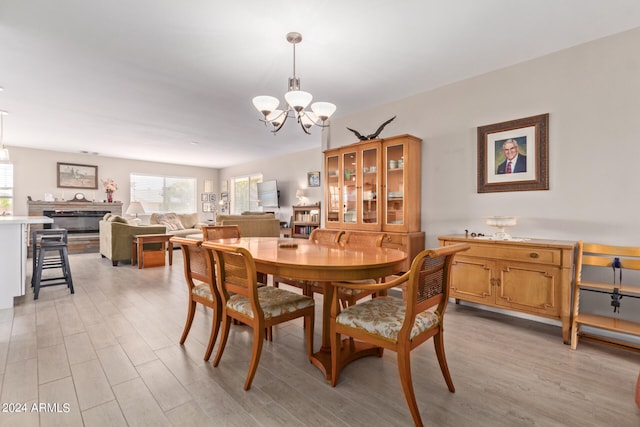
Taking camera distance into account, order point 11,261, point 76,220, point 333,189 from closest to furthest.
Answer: point 11,261 → point 333,189 → point 76,220

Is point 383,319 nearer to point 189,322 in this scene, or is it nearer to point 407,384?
point 407,384

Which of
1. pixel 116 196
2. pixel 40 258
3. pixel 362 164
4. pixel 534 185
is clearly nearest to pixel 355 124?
pixel 362 164

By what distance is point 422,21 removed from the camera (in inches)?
91.0

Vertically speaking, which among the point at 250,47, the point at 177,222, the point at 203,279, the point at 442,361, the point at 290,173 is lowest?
the point at 442,361

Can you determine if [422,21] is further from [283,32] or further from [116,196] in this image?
[116,196]

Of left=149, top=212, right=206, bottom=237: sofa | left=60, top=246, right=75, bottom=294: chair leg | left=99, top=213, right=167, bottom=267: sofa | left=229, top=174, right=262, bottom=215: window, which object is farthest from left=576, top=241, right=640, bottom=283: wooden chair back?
left=229, top=174, right=262, bottom=215: window

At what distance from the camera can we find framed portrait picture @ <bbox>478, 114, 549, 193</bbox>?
2816 millimetres

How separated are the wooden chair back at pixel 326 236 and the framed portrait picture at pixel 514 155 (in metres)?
1.65

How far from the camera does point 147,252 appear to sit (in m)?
5.23

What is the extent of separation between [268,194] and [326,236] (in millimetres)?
5460

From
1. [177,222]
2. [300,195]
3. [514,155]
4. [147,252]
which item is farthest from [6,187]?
[514,155]

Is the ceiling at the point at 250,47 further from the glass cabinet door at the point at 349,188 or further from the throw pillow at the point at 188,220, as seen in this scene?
the throw pillow at the point at 188,220

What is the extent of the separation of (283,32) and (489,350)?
2978 millimetres

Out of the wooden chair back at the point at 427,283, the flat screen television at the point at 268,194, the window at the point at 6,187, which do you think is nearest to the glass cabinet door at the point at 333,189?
the wooden chair back at the point at 427,283
